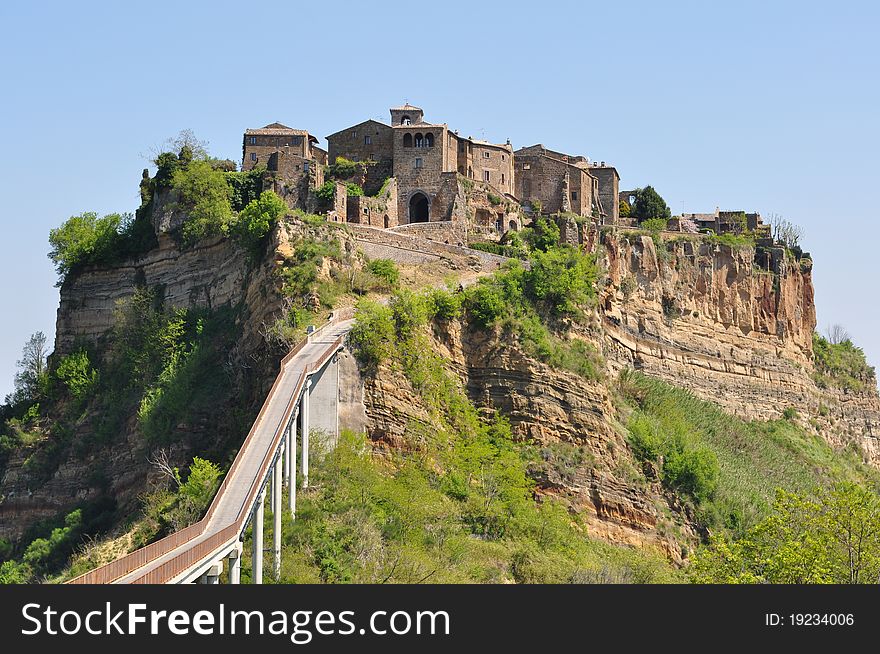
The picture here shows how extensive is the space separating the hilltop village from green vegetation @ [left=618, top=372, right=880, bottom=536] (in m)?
11.5

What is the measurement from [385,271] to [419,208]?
13807mm

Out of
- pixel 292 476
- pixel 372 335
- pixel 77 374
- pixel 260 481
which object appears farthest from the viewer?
pixel 77 374

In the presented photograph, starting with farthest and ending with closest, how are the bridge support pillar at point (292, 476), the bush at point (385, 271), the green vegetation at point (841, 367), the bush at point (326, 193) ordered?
1. the green vegetation at point (841, 367)
2. the bush at point (326, 193)
3. the bush at point (385, 271)
4. the bridge support pillar at point (292, 476)

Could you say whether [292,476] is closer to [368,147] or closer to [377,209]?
[377,209]

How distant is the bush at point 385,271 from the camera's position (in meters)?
68.1

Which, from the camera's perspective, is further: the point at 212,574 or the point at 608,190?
the point at 608,190

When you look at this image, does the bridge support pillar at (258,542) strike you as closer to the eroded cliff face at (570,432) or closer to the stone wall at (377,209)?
the eroded cliff face at (570,432)

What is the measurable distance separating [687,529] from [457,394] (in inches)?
460

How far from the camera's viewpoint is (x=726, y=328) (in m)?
90.2

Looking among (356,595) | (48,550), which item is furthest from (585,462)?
(356,595)

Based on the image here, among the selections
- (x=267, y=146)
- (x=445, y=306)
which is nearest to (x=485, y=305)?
(x=445, y=306)

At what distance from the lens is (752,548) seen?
49.1 meters

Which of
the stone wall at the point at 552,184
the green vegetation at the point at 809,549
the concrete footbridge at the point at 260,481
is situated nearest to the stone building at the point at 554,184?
the stone wall at the point at 552,184

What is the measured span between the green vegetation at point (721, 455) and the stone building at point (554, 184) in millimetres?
11074
